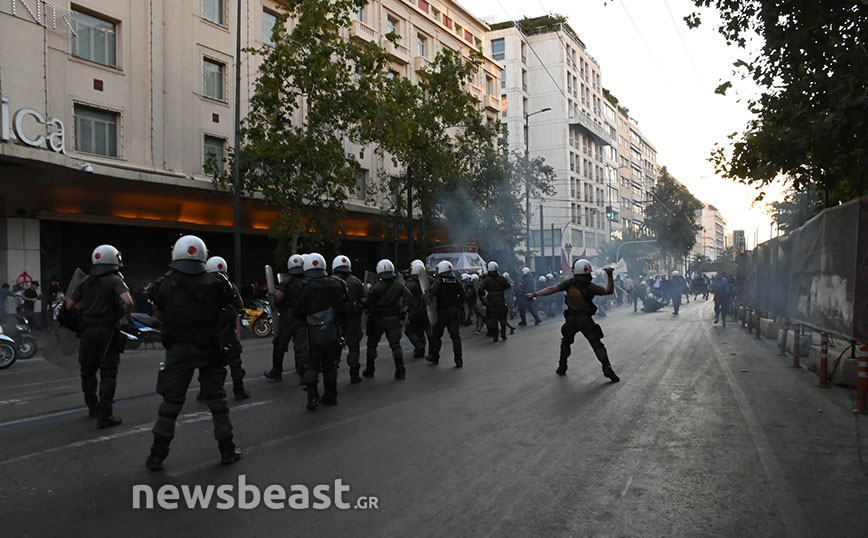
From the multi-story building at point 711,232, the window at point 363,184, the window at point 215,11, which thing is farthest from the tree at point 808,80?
the multi-story building at point 711,232

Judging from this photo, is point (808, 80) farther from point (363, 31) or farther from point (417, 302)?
point (363, 31)

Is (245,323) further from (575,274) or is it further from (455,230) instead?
(455,230)

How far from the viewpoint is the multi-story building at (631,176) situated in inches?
3328

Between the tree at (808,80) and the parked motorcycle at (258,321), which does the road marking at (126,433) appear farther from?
the parked motorcycle at (258,321)

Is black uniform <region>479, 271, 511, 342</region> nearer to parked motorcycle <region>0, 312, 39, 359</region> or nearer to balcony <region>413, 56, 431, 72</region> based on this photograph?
parked motorcycle <region>0, 312, 39, 359</region>

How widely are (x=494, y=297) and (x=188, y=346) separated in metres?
10.7

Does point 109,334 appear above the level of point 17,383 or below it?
above

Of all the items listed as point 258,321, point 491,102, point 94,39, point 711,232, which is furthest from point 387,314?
point 711,232

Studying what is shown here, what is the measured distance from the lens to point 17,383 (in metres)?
10.2

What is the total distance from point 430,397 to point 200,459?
3369 mm

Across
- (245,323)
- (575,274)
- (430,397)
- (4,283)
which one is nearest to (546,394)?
(430,397)

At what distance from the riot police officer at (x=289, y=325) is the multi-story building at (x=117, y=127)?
9947 millimetres

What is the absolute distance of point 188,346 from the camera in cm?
534

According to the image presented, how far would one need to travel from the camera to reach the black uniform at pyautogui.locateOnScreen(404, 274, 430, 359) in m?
11.8
